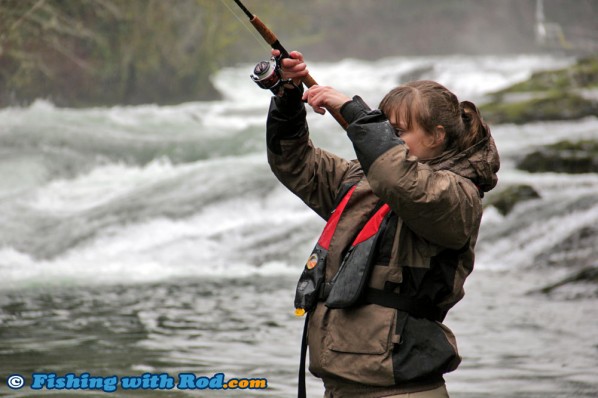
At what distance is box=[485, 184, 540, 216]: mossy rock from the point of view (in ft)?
35.2

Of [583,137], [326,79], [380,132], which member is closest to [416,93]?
[380,132]

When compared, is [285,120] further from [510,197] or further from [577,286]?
[510,197]

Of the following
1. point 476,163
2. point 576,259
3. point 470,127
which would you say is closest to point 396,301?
point 476,163

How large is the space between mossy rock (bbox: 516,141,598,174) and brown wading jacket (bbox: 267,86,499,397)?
1023 cm

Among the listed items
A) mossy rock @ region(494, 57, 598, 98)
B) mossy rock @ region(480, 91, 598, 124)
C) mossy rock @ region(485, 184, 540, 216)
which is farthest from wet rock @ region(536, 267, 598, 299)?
mossy rock @ region(494, 57, 598, 98)

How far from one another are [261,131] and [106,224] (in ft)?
19.2

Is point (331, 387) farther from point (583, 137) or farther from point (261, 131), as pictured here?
point (261, 131)

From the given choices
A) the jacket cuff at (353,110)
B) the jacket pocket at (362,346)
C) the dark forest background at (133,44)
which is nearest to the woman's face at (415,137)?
the jacket cuff at (353,110)

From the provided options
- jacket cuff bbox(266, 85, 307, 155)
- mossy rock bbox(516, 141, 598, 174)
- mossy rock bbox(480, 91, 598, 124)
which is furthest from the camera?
mossy rock bbox(480, 91, 598, 124)

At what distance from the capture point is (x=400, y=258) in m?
2.61

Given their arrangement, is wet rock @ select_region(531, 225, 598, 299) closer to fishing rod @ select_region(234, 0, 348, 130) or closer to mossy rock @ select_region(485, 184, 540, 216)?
mossy rock @ select_region(485, 184, 540, 216)

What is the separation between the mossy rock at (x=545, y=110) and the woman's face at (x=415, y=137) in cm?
1335

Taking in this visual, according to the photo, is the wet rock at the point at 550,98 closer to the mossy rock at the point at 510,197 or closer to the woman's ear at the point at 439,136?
the mossy rock at the point at 510,197

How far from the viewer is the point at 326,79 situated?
28.5 metres
